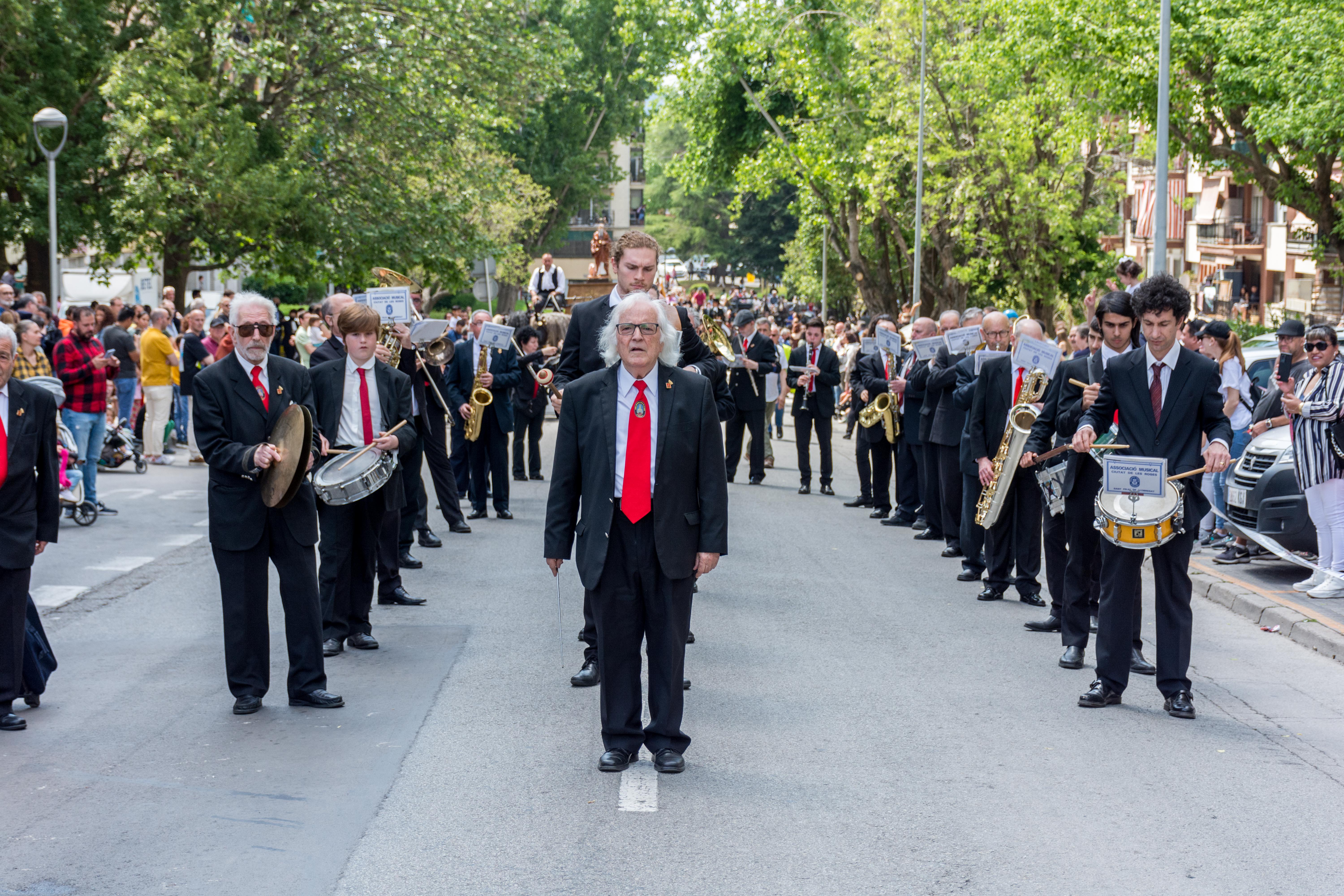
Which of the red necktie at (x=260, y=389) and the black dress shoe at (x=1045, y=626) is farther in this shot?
the black dress shoe at (x=1045, y=626)

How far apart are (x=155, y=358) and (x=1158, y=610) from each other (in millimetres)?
14932

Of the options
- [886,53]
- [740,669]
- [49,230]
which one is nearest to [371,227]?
[49,230]

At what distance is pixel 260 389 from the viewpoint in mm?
7266

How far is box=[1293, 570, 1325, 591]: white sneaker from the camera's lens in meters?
10.8

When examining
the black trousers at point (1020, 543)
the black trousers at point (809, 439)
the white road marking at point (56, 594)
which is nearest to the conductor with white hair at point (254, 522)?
the white road marking at point (56, 594)

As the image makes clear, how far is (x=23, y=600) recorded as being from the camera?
7148mm

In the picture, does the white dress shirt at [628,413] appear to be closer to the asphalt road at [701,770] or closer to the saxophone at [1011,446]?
the asphalt road at [701,770]

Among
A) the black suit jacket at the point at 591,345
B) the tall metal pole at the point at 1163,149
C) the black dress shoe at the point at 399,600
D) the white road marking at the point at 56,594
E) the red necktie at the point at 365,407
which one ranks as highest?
the tall metal pole at the point at 1163,149

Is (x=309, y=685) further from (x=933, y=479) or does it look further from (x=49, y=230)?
(x=49, y=230)

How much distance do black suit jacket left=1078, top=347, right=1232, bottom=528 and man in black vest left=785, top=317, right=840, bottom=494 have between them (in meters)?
10.1

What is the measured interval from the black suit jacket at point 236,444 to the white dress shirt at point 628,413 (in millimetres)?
1860

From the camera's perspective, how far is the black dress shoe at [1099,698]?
7.50 m

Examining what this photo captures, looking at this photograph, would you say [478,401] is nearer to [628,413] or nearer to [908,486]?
[908,486]

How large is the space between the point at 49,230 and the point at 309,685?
18.1m
